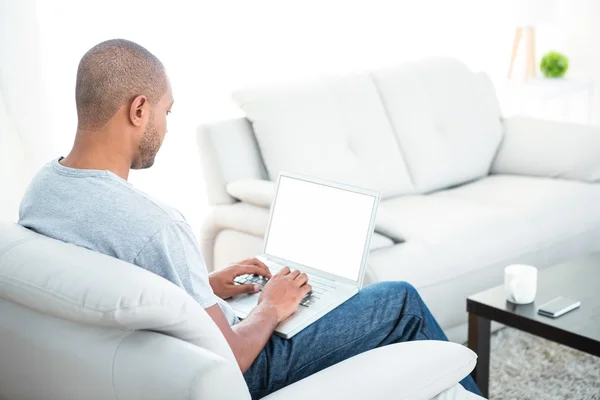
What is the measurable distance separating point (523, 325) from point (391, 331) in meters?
0.45

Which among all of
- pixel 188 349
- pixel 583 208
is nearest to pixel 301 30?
pixel 583 208

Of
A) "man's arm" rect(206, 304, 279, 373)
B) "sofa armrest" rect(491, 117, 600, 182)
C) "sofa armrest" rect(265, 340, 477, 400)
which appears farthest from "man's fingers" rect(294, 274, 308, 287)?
"sofa armrest" rect(491, 117, 600, 182)

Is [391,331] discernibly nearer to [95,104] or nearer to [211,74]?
[95,104]

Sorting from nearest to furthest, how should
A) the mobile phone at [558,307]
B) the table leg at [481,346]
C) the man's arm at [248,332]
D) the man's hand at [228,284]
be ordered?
the man's arm at [248,332]
the man's hand at [228,284]
the mobile phone at [558,307]
the table leg at [481,346]

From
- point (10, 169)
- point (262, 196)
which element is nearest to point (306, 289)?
point (262, 196)

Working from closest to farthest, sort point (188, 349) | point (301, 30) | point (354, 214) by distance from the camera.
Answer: point (188, 349) → point (354, 214) → point (301, 30)

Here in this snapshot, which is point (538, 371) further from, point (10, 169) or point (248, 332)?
point (10, 169)

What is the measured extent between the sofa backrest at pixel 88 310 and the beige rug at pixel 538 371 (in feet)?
4.53

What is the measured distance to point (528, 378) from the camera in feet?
8.36

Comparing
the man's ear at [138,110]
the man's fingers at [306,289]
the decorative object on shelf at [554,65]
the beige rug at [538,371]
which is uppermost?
the man's ear at [138,110]

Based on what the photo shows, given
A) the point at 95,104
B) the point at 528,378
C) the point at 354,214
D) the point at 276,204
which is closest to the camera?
the point at 95,104

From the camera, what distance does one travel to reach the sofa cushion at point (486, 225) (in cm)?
266

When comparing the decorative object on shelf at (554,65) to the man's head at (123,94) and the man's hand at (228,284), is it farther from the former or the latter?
the man's head at (123,94)

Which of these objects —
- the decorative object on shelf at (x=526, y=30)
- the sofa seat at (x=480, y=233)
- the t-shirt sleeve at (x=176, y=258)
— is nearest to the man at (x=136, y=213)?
the t-shirt sleeve at (x=176, y=258)
